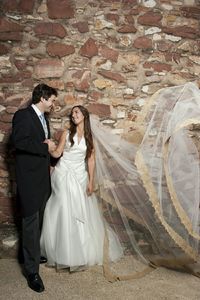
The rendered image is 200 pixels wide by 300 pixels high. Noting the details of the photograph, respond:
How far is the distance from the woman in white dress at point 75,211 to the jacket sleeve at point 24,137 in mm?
424

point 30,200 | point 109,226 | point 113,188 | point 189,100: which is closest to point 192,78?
point 189,100

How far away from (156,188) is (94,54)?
154 centimetres

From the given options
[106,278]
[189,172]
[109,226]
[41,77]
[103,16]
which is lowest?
[106,278]

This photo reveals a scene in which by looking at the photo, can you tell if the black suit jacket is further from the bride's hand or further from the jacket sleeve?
the bride's hand

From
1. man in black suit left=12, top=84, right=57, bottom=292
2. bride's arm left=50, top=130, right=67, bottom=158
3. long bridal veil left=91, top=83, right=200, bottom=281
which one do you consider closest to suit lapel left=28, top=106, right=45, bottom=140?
man in black suit left=12, top=84, right=57, bottom=292

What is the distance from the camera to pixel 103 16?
3.81 m

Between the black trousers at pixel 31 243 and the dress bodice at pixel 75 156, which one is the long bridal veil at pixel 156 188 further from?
the black trousers at pixel 31 243

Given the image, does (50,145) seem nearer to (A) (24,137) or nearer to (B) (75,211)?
(A) (24,137)

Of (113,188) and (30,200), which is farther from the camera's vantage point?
(113,188)

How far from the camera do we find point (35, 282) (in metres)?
3.07

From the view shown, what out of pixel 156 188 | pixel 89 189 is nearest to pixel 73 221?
pixel 89 189

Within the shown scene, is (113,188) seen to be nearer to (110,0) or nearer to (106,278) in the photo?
(106,278)

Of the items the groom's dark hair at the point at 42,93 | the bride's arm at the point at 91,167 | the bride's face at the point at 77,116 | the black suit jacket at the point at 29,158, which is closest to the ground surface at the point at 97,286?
the black suit jacket at the point at 29,158

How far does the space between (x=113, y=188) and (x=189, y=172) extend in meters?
0.69
